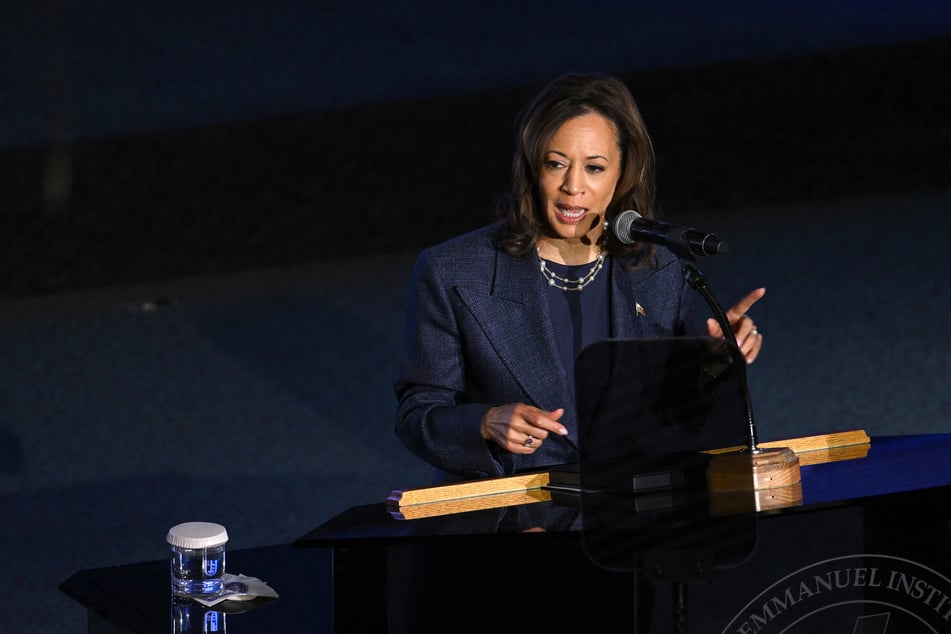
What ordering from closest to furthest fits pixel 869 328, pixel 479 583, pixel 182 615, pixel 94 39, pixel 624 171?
1. pixel 479 583
2. pixel 182 615
3. pixel 624 171
4. pixel 869 328
5. pixel 94 39

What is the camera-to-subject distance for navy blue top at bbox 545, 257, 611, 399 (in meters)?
2.12

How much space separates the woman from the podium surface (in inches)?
21.6

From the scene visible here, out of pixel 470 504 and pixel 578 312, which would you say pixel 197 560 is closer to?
pixel 470 504


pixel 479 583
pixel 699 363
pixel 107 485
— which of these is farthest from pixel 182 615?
pixel 107 485

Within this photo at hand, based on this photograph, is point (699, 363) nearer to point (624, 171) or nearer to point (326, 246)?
point (624, 171)

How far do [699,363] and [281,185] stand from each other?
230 inches

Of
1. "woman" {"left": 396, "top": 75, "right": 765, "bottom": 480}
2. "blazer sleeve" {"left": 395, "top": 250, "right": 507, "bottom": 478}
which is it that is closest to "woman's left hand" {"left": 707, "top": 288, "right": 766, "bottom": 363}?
"woman" {"left": 396, "top": 75, "right": 765, "bottom": 480}

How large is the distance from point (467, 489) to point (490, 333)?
0.57 m

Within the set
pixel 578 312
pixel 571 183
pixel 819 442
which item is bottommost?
pixel 819 442

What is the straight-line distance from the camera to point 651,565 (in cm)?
128

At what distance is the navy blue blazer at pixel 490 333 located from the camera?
2035 mm

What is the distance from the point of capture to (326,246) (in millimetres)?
7176

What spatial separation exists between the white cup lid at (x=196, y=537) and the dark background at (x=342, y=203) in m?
2.12

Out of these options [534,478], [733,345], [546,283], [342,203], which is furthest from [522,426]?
[342,203]
